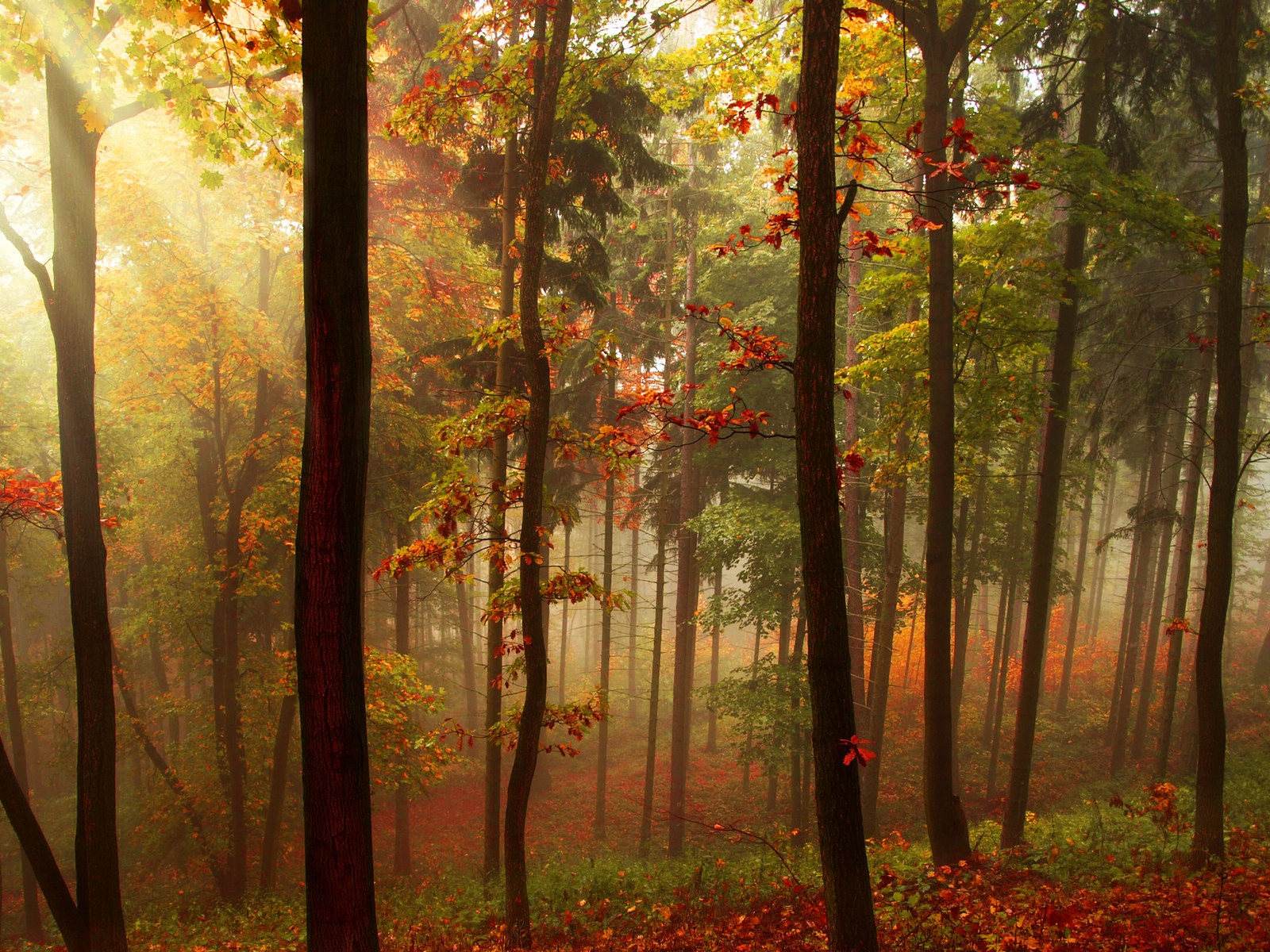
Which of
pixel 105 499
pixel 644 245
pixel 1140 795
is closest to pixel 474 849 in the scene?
pixel 105 499

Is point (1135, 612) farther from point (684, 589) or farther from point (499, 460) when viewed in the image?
point (499, 460)

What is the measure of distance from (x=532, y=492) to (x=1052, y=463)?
23.5 ft

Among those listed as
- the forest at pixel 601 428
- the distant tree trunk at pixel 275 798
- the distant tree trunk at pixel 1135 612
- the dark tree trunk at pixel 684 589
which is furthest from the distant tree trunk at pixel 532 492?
the distant tree trunk at pixel 1135 612

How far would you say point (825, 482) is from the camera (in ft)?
15.2

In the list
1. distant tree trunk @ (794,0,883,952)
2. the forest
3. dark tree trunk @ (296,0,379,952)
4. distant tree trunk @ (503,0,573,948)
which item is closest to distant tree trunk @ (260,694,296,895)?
the forest

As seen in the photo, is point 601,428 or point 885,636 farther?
point 885,636

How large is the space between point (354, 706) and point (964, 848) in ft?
24.0

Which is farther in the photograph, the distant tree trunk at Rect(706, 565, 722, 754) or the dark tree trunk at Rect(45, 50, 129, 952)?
the distant tree trunk at Rect(706, 565, 722, 754)

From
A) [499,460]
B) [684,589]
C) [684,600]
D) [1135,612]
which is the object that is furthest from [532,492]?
[1135,612]

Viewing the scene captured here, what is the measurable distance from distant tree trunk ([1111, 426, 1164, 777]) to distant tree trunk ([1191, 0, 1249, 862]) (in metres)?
7.60

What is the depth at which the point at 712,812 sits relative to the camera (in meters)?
19.0

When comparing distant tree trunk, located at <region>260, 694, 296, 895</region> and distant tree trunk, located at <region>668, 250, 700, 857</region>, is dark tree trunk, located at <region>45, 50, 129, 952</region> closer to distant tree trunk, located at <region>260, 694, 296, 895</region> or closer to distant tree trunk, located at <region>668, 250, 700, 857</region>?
distant tree trunk, located at <region>260, 694, 296, 895</region>

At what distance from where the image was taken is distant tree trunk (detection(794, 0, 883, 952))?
4.61 metres

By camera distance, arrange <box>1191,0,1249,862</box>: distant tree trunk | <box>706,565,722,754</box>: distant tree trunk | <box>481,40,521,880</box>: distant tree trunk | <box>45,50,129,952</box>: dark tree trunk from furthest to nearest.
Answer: <box>706,565,722,754</box>: distant tree trunk < <box>481,40,521,880</box>: distant tree trunk < <box>1191,0,1249,862</box>: distant tree trunk < <box>45,50,129,952</box>: dark tree trunk
